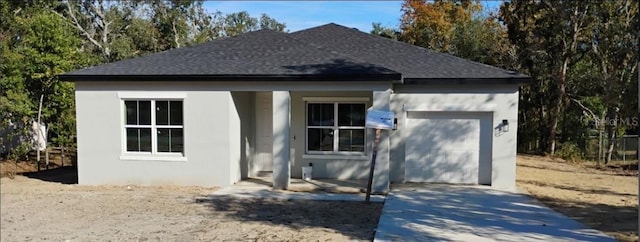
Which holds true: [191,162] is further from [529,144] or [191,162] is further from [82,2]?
[82,2]

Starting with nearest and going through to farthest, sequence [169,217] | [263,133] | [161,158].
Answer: [169,217]
[161,158]
[263,133]

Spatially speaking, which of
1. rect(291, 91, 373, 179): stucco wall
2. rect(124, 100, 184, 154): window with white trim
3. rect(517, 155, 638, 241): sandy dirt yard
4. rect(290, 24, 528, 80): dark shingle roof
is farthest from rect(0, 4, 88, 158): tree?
rect(517, 155, 638, 241): sandy dirt yard

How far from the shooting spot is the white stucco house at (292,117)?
11430 mm

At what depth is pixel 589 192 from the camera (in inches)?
475

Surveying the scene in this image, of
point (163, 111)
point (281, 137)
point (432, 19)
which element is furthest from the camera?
point (432, 19)

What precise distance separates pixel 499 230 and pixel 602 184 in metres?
8.11

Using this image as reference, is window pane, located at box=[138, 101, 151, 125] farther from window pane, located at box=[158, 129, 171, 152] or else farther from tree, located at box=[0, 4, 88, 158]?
tree, located at box=[0, 4, 88, 158]

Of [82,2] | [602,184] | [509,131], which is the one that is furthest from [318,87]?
[82,2]

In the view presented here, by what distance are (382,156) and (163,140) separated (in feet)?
17.5

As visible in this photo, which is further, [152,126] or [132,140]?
[132,140]

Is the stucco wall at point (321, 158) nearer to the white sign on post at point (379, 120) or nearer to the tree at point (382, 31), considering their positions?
the white sign on post at point (379, 120)

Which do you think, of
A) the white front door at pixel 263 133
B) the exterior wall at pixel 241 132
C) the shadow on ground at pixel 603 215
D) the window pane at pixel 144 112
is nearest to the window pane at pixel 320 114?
the white front door at pixel 263 133

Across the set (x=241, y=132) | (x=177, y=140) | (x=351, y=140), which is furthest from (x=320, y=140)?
(x=177, y=140)

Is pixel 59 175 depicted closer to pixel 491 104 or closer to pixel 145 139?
pixel 145 139
